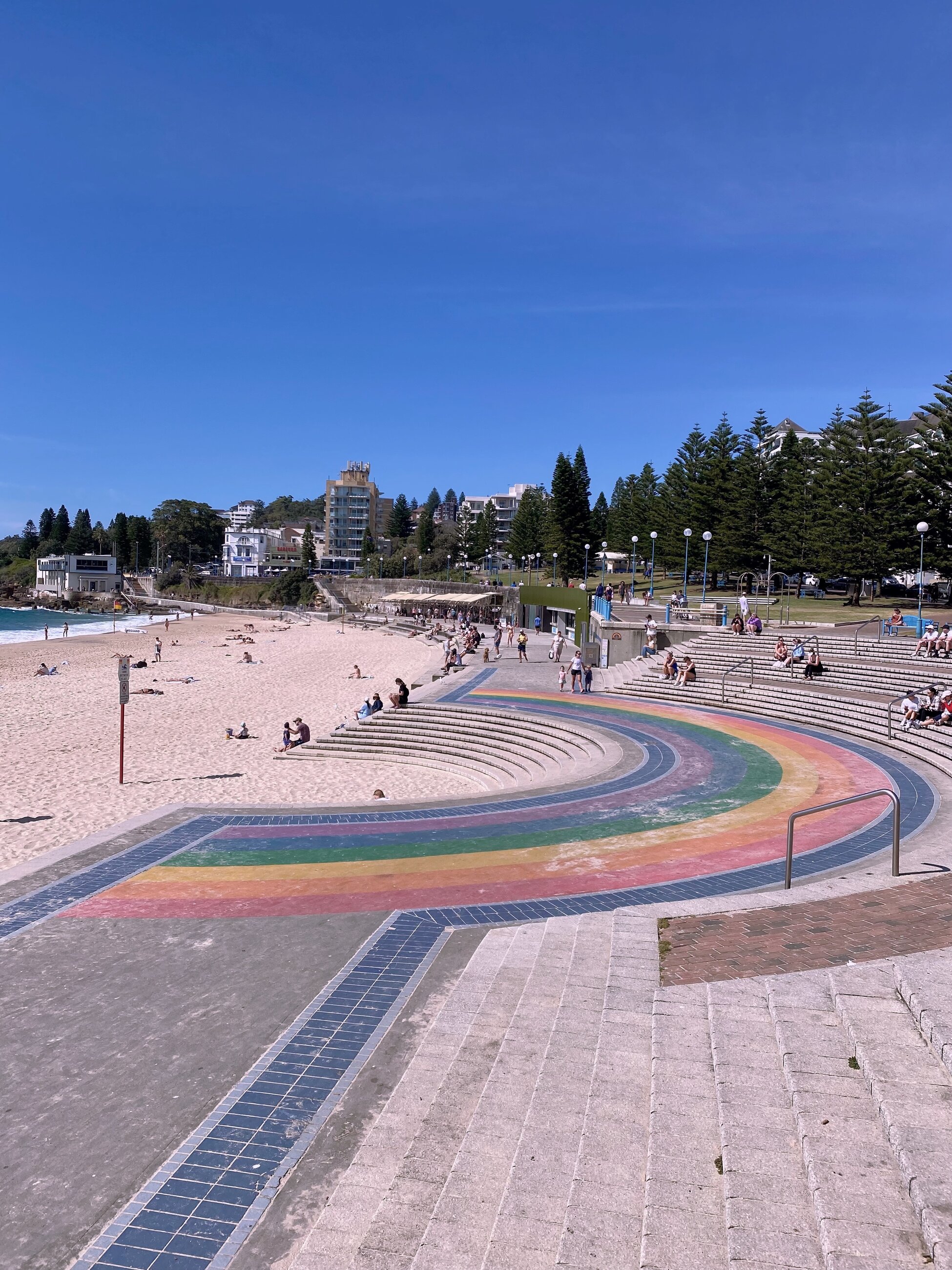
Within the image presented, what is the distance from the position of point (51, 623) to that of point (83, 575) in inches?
1252

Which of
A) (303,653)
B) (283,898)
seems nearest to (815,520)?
(303,653)

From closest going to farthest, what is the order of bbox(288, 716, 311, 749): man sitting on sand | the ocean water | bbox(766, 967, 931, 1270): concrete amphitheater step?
1. bbox(766, 967, 931, 1270): concrete amphitheater step
2. bbox(288, 716, 311, 749): man sitting on sand
3. the ocean water

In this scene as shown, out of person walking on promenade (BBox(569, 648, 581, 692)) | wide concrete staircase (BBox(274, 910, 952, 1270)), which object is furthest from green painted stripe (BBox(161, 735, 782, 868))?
person walking on promenade (BBox(569, 648, 581, 692))

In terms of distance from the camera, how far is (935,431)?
4031 cm

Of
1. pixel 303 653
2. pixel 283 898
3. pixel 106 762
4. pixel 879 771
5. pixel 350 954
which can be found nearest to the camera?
pixel 350 954

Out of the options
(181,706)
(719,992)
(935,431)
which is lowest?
(181,706)

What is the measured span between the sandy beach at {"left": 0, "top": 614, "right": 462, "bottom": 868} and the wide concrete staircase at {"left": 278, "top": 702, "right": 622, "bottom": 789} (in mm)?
811

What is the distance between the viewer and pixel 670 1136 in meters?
3.78

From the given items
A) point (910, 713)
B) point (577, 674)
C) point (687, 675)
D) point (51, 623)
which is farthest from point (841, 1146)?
point (51, 623)

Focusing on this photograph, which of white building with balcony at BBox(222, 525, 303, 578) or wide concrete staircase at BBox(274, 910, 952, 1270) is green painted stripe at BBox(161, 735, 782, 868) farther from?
white building with balcony at BBox(222, 525, 303, 578)

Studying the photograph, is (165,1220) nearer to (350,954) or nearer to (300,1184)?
(300,1184)

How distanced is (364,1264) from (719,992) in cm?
261

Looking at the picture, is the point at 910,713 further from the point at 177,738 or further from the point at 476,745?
the point at 177,738

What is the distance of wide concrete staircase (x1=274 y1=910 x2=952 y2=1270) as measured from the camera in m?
3.17
